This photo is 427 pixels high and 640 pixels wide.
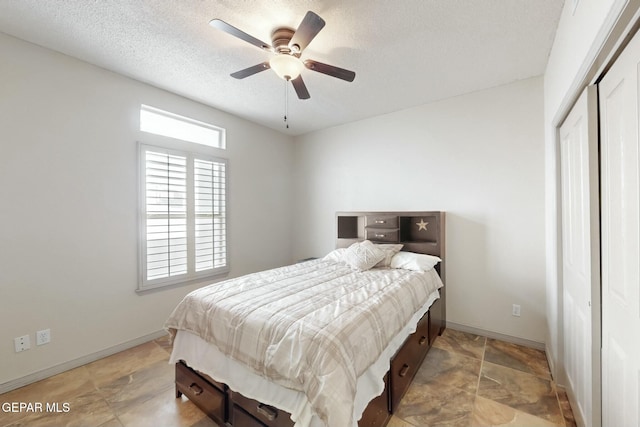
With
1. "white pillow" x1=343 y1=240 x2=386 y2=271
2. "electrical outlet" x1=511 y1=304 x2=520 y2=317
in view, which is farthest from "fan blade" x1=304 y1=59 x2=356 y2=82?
"electrical outlet" x1=511 y1=304 x2=520 y2=317

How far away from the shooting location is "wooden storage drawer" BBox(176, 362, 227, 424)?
159cm

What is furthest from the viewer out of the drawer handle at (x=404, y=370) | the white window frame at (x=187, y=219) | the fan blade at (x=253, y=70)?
the white window frame at (x=187, y=219)

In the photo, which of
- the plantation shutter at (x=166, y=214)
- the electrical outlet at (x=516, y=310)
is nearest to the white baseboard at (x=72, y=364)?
the plantation shutter at (x=166, y=214)

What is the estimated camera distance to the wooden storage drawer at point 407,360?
1.69m

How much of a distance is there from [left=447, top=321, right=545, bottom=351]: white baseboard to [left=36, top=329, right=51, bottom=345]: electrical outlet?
395 centimetres

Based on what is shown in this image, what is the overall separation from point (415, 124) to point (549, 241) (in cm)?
189

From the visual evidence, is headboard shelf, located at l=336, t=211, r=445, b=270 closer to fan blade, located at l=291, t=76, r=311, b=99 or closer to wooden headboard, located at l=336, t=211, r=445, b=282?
wooden headboard, located at l=336, t=211, r=445, b=282

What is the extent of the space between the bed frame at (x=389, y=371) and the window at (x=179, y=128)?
7.55 feet

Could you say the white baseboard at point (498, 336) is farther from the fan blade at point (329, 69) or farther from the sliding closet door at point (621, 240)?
the fan blade at point (329, 69)

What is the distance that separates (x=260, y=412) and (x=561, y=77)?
2884 millimetres

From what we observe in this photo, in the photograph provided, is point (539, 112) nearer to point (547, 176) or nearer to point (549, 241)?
point (547, 176)

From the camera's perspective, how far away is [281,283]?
214 cm

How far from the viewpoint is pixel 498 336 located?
274cm

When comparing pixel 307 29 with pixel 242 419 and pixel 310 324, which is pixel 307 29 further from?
pixel 242 419
